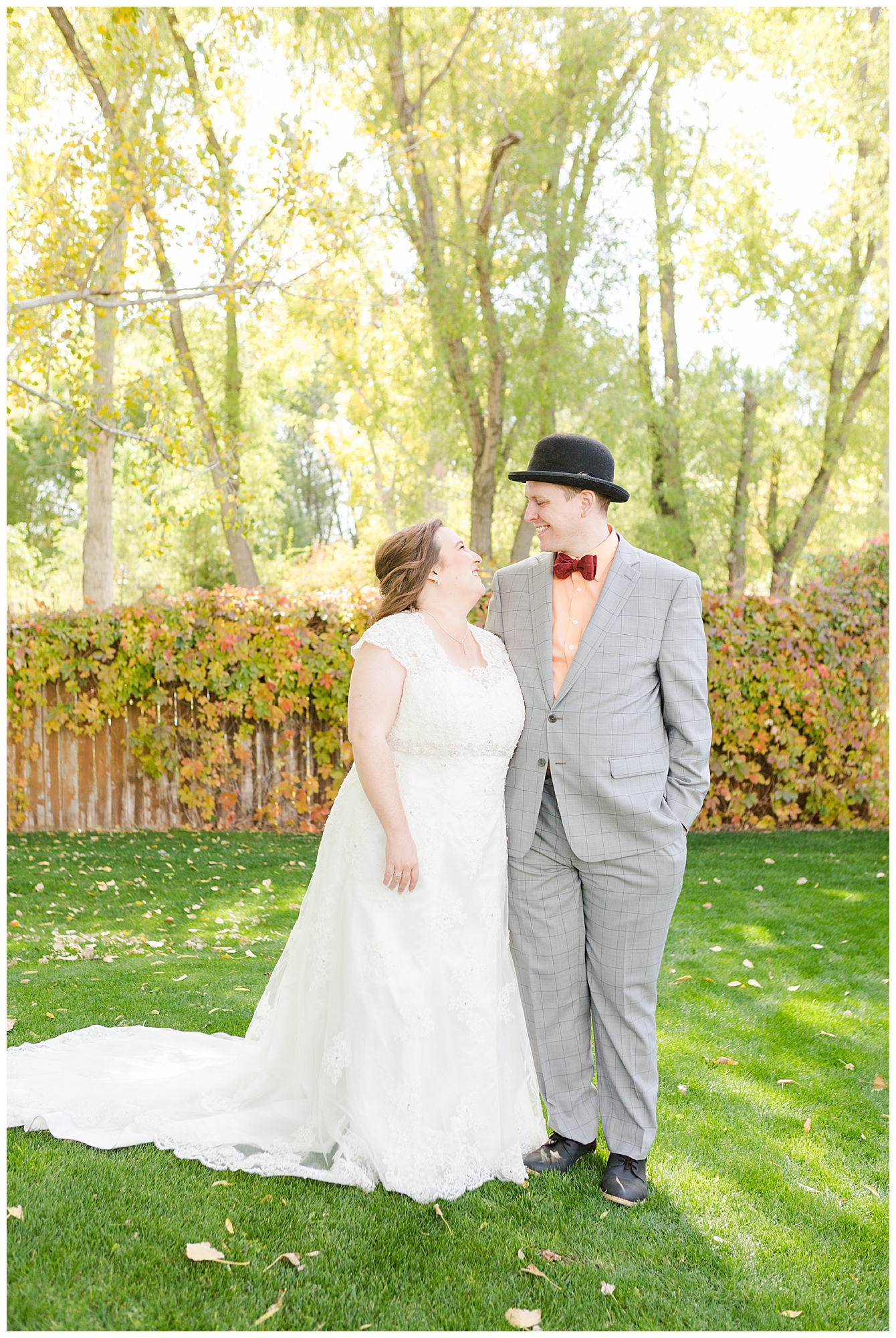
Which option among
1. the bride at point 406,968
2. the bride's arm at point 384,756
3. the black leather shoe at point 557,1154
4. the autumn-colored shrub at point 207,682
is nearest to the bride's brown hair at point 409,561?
the bride at point 406,968

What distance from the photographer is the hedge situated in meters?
8.39

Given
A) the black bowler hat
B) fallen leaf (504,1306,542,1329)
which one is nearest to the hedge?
the black bowler hat

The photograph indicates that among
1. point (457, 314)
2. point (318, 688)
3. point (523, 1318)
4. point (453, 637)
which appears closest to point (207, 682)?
point (318, 688)

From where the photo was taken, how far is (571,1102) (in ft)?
10.4

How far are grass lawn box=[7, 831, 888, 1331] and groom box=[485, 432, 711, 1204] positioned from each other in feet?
0.89

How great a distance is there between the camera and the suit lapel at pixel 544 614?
3109 millimetres

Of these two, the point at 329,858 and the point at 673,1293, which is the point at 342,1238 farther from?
the point at 329,858

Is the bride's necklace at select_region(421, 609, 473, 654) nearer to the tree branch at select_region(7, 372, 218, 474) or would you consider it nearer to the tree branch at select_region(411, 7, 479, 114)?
the tree branch at select_region(7, 372, 218, 474)

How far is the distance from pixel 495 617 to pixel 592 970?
119 cm

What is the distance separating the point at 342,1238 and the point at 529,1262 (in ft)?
1.62

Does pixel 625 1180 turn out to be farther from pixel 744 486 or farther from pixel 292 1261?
pixel 744 486

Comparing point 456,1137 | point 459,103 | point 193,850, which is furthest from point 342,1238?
point 459,103

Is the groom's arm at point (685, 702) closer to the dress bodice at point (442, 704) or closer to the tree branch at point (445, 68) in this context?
the dress bodice at point (442, 704)

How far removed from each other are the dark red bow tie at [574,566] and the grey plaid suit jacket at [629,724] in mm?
64
